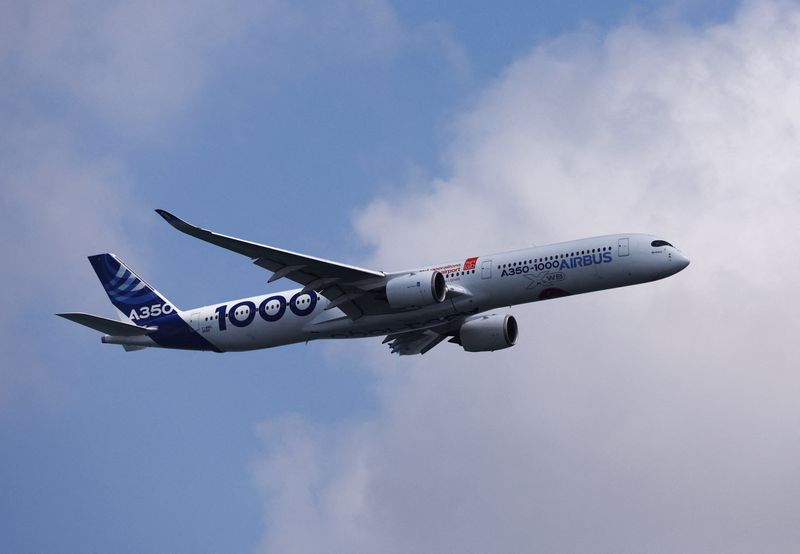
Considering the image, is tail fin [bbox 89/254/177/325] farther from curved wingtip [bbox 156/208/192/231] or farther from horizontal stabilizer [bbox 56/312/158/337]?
curved wingtip [bbox 156/208/192/231]

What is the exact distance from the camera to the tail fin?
65312 mm

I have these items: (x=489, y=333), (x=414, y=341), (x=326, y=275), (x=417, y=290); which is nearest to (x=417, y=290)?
(x=417, y=290)

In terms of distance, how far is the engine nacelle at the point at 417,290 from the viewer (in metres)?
53.8

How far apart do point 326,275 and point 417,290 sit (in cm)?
433

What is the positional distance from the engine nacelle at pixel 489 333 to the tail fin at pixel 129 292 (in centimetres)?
1550

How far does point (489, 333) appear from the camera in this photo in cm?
6097

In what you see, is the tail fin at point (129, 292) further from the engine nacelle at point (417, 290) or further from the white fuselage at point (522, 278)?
the engine nacelle at point (417, 290)

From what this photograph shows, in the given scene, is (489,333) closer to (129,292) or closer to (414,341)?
(414,341)

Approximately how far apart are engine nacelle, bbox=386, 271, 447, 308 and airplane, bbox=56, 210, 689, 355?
0.14ft

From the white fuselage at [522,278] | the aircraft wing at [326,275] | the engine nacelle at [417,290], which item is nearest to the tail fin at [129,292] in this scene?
the white fuselage at [522,278]

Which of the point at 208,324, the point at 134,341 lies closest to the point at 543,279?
the point at 208,324

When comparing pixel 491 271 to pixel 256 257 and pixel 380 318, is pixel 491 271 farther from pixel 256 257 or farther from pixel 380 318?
pixel 256 257

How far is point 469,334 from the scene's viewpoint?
202 feet

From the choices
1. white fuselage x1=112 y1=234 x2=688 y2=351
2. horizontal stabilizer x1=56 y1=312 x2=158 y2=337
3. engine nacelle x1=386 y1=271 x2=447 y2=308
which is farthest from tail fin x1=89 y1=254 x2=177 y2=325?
engine nacelle x1=386 y1=271 x2=447 y2=308
